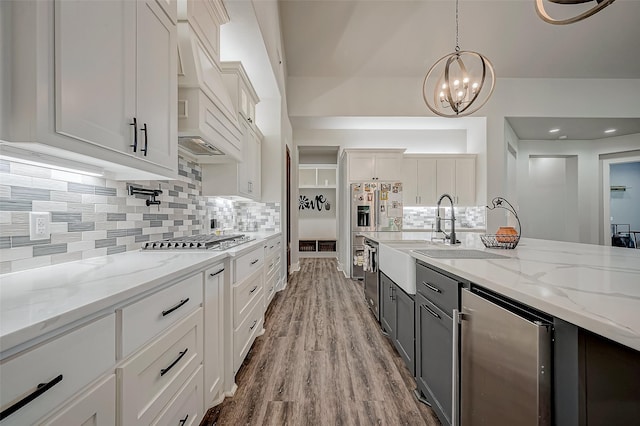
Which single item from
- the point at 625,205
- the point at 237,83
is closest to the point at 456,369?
the point at 237,83

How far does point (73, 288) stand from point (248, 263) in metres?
1.28

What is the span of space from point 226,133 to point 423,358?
2.15 meters

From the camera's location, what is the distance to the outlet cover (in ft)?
3.41

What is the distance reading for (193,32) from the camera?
5.63ft

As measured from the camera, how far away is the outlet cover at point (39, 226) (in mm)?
1038

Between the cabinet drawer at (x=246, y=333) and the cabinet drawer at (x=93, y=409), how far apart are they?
990mm

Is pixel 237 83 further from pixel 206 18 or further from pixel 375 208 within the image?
pixel 375 208

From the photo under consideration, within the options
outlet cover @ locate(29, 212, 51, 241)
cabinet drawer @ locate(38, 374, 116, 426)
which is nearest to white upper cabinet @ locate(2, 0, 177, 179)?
outlet cover @ locate(29, 212, 51, 241)

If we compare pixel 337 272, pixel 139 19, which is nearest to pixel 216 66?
pixel 139 19

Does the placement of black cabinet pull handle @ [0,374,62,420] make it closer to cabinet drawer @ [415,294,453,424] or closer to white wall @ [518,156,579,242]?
cabinet drawer @ [415,294,453,424]

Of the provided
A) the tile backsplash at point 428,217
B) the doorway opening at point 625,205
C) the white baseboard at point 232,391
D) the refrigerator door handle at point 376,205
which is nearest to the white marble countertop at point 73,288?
the white baseboard at point 232,391

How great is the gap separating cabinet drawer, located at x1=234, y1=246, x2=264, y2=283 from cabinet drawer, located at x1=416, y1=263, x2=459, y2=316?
3.79 feet

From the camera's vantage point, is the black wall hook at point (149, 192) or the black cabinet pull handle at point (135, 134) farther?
the black wall hook at point (149, 192)

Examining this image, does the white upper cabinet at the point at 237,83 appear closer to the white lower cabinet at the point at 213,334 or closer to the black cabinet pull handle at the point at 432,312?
the white lower cabinet at the point at 213,334
